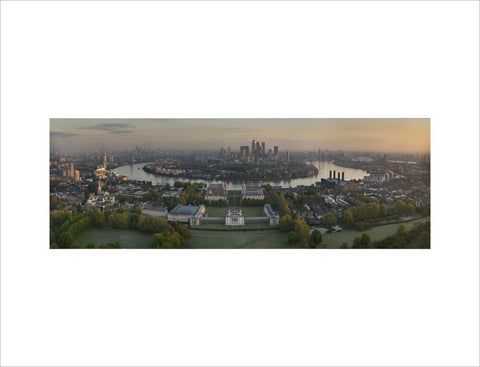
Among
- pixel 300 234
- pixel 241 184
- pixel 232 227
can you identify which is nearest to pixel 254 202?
pixel 241 184

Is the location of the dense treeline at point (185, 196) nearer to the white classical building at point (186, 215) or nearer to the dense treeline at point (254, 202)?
the white classical building at point (186, 215)

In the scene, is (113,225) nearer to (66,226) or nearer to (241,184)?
(66,226)

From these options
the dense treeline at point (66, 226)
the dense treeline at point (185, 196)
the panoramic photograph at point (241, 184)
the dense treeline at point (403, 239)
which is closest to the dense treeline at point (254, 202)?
the panoramic photograph at point (241, 184)

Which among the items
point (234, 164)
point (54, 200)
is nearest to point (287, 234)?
point (234, 164)

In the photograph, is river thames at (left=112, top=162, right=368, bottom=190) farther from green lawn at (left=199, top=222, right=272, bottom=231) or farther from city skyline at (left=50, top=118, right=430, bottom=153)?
green lawn at (left=199, top=222, right=272, bottom=231)

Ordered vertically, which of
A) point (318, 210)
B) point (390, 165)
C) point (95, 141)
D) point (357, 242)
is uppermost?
point (95, 141)

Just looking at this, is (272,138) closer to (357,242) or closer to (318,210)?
(318,210)
